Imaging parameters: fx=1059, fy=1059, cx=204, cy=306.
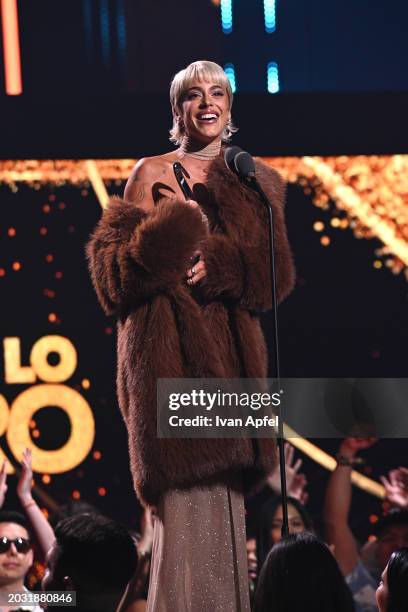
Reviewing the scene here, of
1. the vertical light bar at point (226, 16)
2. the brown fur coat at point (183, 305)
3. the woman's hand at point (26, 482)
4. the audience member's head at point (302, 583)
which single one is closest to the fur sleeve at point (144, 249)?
the brown fur coat at point (183, 305)

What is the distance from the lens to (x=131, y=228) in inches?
103

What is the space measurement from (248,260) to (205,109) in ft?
1.33

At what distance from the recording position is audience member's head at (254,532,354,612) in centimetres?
181

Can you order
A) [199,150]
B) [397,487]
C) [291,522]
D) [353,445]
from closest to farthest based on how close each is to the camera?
1. [199,150]
2. [291,522]
3. [397,487]
4. [353,445]

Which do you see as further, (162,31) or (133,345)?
(162,31)

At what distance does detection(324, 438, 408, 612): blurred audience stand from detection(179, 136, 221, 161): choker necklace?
1.93 metres

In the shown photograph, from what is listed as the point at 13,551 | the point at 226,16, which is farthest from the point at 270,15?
the point at 13,551

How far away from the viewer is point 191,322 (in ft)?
8.42

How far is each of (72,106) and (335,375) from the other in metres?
1.69

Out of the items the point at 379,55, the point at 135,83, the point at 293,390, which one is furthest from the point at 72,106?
the point at 293,390

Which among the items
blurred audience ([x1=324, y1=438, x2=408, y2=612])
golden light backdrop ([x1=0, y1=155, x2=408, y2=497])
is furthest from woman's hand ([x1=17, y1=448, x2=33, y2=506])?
blurred audience ([x1=324, y1=438, x2=408, y2=612])

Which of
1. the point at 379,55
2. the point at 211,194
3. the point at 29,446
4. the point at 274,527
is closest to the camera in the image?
the point at 211,194

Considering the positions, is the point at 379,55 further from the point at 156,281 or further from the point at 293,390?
the point at 156,281

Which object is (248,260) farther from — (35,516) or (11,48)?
(11,48)
